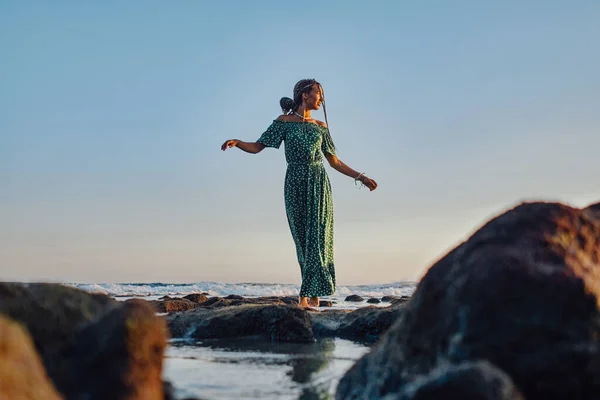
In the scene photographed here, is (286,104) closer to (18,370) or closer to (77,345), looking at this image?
(77,345)

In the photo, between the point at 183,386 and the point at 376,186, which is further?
the point at 376,186

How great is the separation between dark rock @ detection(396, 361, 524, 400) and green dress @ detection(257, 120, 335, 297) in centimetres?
692

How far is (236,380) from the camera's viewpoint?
3.64 m

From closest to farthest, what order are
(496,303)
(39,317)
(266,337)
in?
(496,303)
(39,317)
(266,337)

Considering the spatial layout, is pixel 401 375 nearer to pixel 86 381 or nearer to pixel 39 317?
pixel 86 381

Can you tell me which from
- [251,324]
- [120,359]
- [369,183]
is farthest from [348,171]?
[120,359]

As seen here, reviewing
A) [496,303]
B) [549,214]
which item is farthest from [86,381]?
[549,214]

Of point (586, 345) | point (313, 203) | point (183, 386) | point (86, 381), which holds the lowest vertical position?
point (183, 386)

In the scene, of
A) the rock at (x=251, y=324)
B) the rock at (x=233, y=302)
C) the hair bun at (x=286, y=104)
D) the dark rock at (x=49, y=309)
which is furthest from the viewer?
the hair bun at (x=286, y=104)

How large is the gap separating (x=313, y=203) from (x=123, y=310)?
6884 millimetres

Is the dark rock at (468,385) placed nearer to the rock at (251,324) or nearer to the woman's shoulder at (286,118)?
the rock at (251,324)

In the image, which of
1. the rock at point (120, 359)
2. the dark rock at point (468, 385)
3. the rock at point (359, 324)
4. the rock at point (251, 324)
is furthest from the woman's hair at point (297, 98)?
the dark rock at point (468, 385)

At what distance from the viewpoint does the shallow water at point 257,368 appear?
10.9 ft

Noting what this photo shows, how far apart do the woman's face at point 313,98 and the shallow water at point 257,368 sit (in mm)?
4304
